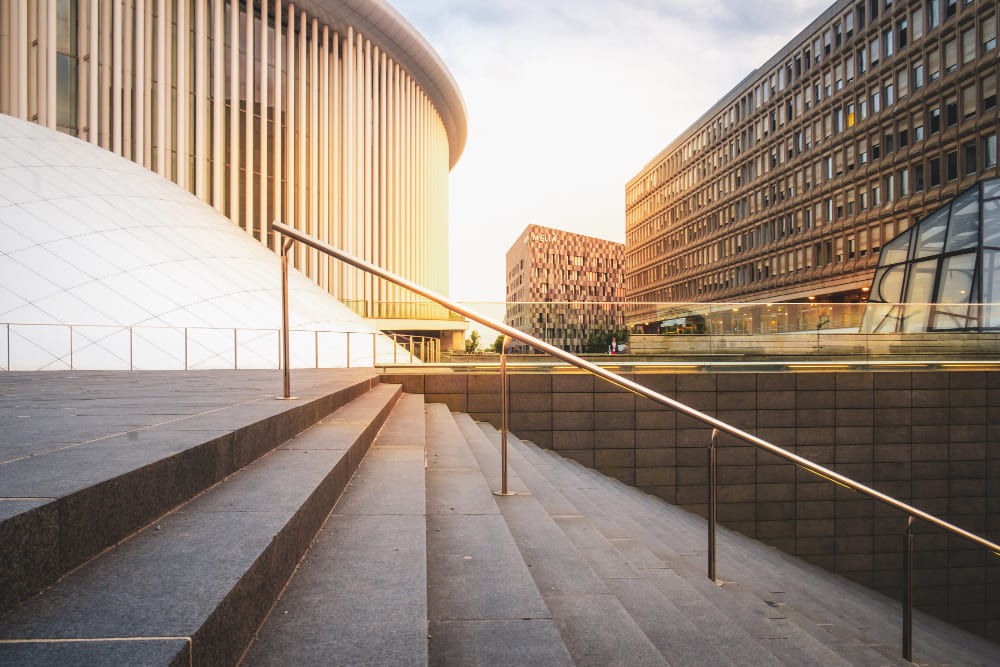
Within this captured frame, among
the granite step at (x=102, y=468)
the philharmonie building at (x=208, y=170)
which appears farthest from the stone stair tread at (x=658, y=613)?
the philharmonie building at (x=208, y=170)

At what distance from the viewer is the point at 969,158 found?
99.7ft

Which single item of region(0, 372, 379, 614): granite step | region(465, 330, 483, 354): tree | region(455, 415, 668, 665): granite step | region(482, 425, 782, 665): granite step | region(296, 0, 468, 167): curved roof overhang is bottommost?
region(482, 425, 782, 665): granite step

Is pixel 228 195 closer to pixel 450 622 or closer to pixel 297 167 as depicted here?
pixel 297 167

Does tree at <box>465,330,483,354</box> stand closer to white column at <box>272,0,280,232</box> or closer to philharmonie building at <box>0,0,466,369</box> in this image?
philharmonie building at <box>0,0,466,369</box>

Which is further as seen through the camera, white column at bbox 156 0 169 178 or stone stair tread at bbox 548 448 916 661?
white column at bbox 156 0 169 178

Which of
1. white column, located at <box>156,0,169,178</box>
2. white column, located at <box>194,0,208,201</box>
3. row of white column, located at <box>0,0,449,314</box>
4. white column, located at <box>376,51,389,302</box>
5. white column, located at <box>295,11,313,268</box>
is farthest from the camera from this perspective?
white column, located at <box>376,51,389,302</box>

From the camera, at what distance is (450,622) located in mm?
2100

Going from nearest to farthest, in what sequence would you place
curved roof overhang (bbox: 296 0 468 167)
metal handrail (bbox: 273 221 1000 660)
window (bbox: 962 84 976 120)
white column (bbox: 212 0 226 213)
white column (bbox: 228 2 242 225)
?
metal handrail (bbox: 273 221 1000 660) < white column (bbox: 212 0 226 213) < white column (bbox: 228 2 242 225) < window (bbox: 962 84 976 120) < curved roof overhang (bbox: 296 0 468 167)

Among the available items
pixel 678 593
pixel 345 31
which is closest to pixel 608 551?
pixel 678 593

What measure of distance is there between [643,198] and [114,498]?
72534 millimetres

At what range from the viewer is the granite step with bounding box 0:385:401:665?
4.11ft

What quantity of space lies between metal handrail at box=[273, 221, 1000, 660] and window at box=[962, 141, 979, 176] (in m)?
34.4

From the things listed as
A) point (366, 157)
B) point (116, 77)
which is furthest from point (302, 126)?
Answer: point (116, 77)

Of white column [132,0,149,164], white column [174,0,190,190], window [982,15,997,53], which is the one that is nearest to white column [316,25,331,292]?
white column [174,0,190,190]
